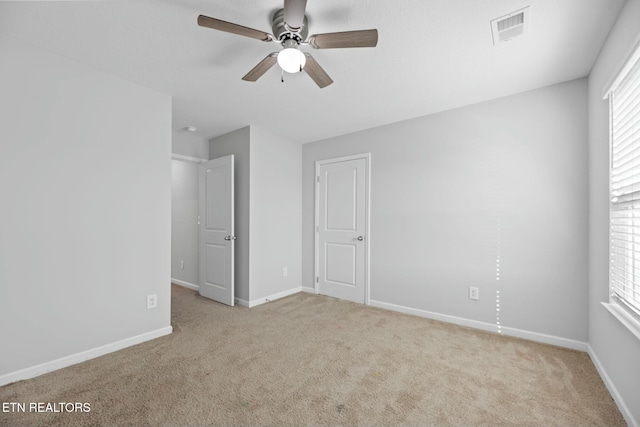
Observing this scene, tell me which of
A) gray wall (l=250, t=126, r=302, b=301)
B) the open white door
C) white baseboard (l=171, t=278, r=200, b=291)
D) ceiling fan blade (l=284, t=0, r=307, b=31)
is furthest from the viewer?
white baseboard (l=171, t=278, r=200, b=291)

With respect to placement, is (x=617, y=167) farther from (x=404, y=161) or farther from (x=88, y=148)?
(x=88, y=148)

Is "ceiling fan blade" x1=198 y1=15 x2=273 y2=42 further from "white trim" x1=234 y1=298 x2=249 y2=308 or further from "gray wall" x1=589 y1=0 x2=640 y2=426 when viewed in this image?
"white trim" x1=234 y1=298 x2=249 y2=308

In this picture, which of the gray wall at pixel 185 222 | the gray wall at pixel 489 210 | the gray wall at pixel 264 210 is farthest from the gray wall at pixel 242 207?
the gray wall at pixel 489 210

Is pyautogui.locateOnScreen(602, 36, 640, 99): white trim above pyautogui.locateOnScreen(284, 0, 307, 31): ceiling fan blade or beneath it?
beneath

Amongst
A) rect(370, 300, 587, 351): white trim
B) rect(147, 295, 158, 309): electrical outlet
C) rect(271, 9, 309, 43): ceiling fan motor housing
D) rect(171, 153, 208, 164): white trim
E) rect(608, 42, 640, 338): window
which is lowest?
rect(370, 300, 587, 351): white trim

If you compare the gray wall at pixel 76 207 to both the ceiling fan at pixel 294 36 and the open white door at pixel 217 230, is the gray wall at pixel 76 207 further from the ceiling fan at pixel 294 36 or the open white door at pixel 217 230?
the ceiling fan at pixel 294 36

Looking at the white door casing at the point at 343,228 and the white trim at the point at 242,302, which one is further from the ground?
the white door casing at the point at 343,228

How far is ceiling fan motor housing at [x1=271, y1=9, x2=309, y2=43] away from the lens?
1666 millimetres

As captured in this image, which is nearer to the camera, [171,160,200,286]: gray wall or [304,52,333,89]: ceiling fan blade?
[304,52,333,89]: ceiling fan blade

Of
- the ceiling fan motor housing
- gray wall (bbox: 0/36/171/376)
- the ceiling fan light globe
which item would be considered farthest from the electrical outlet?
the ceiling fan motor housing

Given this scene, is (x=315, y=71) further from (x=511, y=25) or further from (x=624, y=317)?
(x=624, y=317)

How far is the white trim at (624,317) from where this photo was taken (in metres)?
1.48

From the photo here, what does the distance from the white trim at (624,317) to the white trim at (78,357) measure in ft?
11.5

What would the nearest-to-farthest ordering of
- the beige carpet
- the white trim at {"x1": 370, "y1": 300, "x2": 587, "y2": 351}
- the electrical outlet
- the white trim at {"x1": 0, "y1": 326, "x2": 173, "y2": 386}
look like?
the beige carpet < the white trim at {"x1": 0, "y1": 326, "x2": 173, "y2": 386} < the white trim at {"x1": 370, "y1": 300, "x2": 587, "y2": 351} < the electrical outlet
